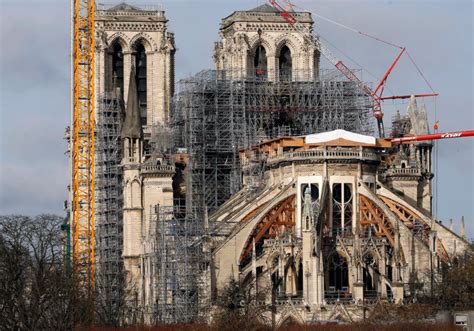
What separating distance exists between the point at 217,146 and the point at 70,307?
30456 mm

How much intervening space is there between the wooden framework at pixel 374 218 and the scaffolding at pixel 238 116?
14.2 meters

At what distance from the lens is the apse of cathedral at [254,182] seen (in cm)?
14925

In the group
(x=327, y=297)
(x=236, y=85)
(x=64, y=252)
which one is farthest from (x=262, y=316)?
(x=236, y=85)

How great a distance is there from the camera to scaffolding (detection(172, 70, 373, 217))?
16688cm

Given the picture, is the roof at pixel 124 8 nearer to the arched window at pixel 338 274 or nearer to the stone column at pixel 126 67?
the stone column at pixel 126 67

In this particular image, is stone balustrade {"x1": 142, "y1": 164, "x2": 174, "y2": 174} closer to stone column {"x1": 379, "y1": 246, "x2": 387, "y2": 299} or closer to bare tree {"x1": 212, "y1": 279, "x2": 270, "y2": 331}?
bare tree {"x1": 212, "y1": 279, "x2": 270, "y2": 331}

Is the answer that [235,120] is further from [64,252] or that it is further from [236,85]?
[64,252]

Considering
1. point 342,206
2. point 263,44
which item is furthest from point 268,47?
point 342,206

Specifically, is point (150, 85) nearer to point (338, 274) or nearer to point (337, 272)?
point (337, 272)

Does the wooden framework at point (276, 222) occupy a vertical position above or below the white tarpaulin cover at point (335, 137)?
below

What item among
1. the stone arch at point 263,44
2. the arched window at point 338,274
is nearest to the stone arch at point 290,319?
the arched window at point 338,274

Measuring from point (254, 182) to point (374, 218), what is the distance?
11888mm

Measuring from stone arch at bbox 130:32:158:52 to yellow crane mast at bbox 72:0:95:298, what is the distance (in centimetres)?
474

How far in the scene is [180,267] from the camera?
503ft
